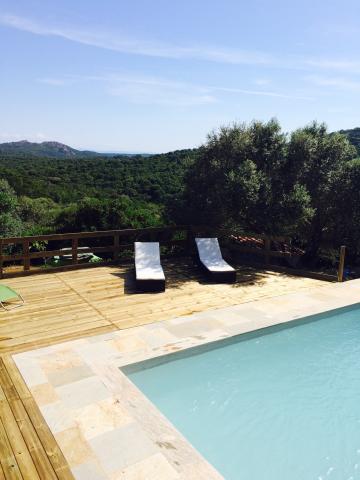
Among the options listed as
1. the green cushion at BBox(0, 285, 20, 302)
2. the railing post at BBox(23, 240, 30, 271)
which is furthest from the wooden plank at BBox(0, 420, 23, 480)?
the railing post at BBox(23, 240, 30, 271)

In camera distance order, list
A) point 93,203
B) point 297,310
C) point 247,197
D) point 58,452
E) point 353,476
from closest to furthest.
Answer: point 58,452
point 353,476
point 297,310
point 247,197
point 93,203

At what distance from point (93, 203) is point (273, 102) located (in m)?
7.89

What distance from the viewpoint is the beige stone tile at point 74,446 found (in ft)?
10.6

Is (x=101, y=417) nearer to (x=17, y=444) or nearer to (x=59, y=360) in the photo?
(x=17, y=444)

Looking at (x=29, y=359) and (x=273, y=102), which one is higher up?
(x=273, y=102)

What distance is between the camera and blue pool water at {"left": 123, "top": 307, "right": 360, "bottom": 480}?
3.84 m

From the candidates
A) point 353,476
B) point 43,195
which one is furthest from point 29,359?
point 43,195

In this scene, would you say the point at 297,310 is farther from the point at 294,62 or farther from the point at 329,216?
the point at 294,62

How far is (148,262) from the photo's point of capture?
8.98m

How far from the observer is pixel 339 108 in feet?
47.3

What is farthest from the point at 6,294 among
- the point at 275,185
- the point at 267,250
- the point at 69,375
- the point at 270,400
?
the point at 275,185

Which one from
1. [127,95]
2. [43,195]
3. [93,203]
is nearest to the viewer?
[93,203]

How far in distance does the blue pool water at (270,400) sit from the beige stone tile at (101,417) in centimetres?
74

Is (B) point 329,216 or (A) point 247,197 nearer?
(A) point 247,197
